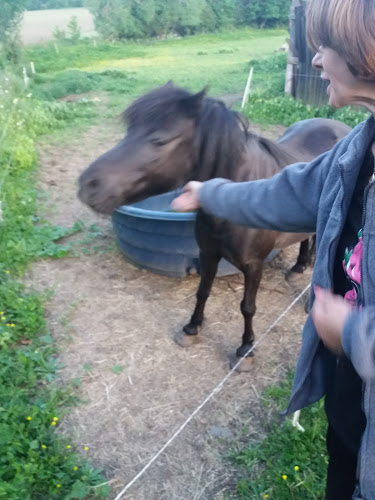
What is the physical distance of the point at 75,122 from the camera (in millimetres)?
8266

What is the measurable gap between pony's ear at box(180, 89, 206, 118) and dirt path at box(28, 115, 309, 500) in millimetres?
1673

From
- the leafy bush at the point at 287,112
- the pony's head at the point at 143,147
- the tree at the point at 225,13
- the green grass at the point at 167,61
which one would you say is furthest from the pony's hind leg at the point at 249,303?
the tree at the point at 225,13

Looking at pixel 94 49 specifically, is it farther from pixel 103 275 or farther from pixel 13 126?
pixel 103 275

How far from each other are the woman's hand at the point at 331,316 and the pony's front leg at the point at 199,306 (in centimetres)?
197

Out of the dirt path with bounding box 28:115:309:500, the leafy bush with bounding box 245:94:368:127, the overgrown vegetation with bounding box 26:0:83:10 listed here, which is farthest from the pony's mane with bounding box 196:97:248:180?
the overgrown vegetation with bounding box 26:0:83:10

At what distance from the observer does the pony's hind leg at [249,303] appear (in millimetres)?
2859

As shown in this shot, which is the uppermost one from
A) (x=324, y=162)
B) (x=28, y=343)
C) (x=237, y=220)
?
(x=324, y=162)

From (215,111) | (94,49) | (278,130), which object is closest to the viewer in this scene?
(215,111)

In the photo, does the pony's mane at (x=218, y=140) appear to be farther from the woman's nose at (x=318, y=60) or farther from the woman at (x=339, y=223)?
the woman's nose at (x=318, y=60)

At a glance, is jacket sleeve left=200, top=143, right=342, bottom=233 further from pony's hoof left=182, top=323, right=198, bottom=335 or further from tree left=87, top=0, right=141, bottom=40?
tree left=87, top=0, right=141, bottom=40

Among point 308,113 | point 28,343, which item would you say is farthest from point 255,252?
point 308,113

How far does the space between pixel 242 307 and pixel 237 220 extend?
5.07 feet

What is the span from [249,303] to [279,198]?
1.64 meters

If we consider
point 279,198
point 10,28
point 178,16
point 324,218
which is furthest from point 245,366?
point 178,16
